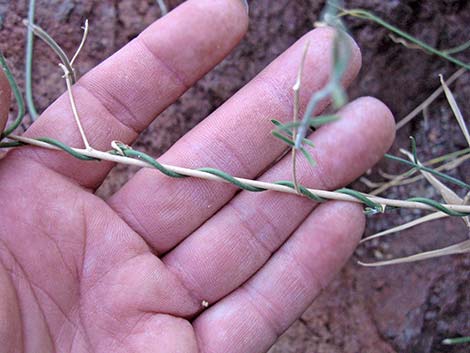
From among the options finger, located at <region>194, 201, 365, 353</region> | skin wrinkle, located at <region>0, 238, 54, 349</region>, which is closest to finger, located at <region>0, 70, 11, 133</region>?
skin wrinkle, located at <region>0, 238, 54, 349</region>

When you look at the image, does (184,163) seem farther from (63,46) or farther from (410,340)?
(410,340)

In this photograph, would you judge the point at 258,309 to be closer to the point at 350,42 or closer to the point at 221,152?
the point at 221,152

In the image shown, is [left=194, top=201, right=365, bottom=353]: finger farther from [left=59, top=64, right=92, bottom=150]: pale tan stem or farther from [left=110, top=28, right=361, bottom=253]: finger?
[left=59, top=64, right=92, bottom=150]: pale tan stem

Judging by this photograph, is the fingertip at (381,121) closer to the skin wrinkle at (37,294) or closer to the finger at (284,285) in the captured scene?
the finger at (284,285)

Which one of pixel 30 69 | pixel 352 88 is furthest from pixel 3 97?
pixel 352 88

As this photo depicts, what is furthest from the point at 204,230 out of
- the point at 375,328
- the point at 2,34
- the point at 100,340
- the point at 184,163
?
the point at 2,34

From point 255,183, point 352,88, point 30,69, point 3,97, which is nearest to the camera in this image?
point 3,97
